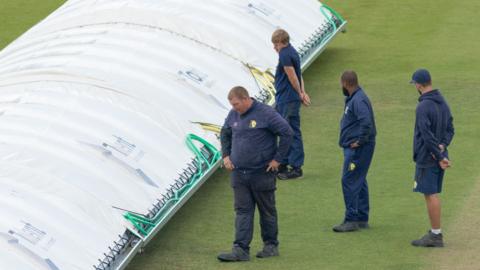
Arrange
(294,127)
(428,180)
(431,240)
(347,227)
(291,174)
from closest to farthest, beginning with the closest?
(428,180) → (431,240) → (347,227) → (294,127) → (291,174)

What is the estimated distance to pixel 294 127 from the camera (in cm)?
1481

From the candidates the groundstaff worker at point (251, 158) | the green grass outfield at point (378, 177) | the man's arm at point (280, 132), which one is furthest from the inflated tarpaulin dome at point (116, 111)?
the man's arm at point (280, 132)

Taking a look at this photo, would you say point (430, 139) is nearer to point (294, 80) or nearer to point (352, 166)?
point (352, 166)

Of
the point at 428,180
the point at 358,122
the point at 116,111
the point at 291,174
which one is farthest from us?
the point at 291,174

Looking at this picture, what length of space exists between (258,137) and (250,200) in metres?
0.69

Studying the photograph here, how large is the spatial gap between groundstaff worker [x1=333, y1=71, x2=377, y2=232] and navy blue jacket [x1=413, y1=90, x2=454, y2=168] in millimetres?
656

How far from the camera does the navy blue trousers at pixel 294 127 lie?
14734mm

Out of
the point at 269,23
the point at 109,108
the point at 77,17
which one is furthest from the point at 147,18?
the point at 109,108

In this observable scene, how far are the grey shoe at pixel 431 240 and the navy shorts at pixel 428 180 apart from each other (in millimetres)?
529

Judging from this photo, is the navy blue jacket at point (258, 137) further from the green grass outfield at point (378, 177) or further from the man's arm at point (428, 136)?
the man's arm at point (428, 136)

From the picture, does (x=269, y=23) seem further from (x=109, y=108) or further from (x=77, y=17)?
(x=109, y=108)

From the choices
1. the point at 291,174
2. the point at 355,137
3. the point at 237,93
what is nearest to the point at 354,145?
the point at 355,137

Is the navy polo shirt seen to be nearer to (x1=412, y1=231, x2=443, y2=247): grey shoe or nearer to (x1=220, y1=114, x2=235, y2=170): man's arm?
(x1=220, y1=114, x2=235, y2=170): man's arm

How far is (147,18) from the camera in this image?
1727 centimetres
